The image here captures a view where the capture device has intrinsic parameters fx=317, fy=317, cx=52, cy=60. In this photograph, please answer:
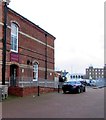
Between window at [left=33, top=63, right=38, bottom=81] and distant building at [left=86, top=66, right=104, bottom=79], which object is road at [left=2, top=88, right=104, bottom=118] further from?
distant building at [left=86, top=66, right=104, bottom=79]

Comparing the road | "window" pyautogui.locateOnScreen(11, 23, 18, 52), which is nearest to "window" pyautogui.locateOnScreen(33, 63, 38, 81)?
"window" pyautogui.locateOnScreen(11, 23, 18, 52)

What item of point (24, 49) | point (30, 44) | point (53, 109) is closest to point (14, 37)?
point (24, 49)

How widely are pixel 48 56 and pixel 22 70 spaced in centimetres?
1111

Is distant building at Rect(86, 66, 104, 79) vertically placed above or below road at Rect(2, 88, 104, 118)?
above

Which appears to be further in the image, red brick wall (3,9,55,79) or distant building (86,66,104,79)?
distant building (86,66,104,79)

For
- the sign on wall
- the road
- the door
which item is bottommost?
the road

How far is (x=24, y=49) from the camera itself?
3431 centimetres

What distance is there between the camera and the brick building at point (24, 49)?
98.3 ft

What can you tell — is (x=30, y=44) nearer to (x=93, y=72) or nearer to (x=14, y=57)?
(x=14, y=57)

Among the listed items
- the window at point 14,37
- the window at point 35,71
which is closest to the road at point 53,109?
the window at point 14,37

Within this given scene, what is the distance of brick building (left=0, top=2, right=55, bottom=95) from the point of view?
2997 cm

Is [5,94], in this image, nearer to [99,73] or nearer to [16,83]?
[16,83]

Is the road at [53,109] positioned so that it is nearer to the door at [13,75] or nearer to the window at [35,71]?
the door at [13,75]

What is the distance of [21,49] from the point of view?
1314 inches
